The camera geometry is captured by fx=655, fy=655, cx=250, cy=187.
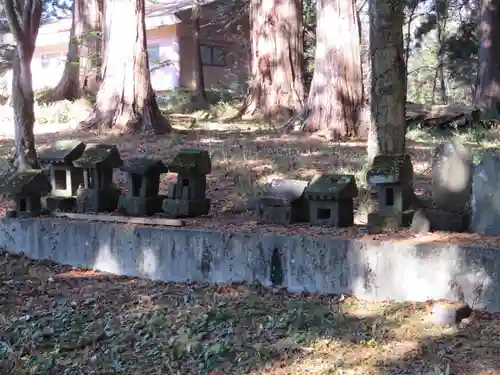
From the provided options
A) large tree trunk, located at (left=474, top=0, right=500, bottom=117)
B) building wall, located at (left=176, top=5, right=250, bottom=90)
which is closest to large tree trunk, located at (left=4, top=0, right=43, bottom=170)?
large tree trunk, located at (left=474, top=0, right=500, bottom=117)

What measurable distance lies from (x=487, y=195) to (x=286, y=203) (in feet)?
5.31

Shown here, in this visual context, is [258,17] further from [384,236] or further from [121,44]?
[384,236]

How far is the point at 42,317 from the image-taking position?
503 cm

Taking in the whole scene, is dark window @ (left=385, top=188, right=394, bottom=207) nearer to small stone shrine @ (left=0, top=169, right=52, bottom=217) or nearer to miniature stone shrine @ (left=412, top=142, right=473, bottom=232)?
miniature stone shrine @ (left=412, top=142, right=473, bottom=232)

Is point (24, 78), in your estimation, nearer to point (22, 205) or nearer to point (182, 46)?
point (22, 205)

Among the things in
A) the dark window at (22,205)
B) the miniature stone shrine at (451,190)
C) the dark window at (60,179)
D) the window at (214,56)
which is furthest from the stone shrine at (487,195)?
the window at (214,56)

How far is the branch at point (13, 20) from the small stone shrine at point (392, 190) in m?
4.12

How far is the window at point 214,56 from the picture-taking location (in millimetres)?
24156

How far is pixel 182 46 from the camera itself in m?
22.8

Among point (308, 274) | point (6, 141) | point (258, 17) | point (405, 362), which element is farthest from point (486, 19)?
point (405, 362)

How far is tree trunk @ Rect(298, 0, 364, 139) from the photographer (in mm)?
10141

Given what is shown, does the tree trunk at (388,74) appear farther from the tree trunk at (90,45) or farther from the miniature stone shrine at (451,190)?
the tree trunk at (90,45)

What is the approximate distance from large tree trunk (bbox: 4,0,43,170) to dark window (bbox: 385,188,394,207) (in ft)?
12.4

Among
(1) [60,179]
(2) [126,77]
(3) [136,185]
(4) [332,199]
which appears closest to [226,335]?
(4) [332,199]
